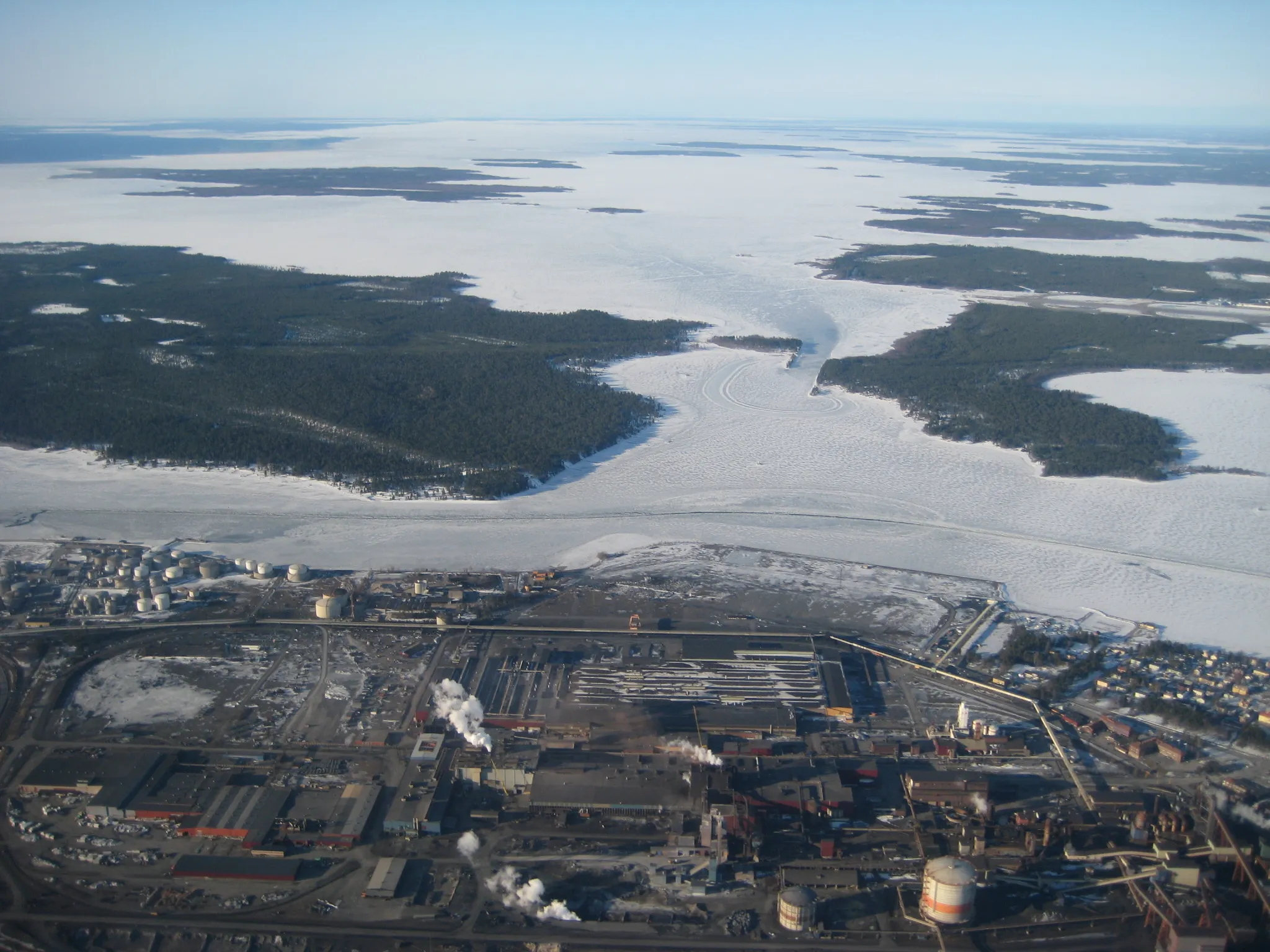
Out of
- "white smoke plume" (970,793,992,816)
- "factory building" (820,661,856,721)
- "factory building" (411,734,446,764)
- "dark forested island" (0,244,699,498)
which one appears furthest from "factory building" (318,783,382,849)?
"dark forested island" (0,244,699,498)

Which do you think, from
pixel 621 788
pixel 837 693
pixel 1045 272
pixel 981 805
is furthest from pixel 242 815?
pixel 1045 272

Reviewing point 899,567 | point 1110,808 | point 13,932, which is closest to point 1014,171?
point 899,567

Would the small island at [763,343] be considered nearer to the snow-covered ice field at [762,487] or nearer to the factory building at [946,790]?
the snow-covered ice field at [762,487]

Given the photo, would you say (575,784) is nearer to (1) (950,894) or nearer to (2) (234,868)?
(2) (234,868)

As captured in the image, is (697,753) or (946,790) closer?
(946,790)

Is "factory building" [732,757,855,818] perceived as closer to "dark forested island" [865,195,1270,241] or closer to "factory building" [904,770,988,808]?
"factory building" [904,770,988,808]

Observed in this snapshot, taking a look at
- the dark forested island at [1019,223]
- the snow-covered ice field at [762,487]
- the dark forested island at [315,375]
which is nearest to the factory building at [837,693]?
the snow-covered ice field at [762,487]
